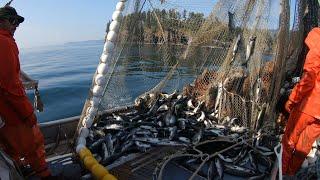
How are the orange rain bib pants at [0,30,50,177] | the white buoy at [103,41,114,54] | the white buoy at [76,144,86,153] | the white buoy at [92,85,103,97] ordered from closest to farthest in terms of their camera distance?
the orange rain bib pants at [0,30,50,177]
the white buoy at [76,144,86,153]
the white buoy at [103,41,114,54]
the white buoy at [92,85,103,97]

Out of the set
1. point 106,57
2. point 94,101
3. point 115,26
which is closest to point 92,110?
point 94,101

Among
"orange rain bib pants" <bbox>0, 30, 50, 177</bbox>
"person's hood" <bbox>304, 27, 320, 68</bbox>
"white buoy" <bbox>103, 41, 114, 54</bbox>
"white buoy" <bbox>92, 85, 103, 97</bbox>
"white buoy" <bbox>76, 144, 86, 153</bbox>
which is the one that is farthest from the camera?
"white buoy" <bbox>92, 85, 103, 97</bbox>

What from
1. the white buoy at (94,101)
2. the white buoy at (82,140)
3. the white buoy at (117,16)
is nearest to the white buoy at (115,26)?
the white buoy at (117,16)

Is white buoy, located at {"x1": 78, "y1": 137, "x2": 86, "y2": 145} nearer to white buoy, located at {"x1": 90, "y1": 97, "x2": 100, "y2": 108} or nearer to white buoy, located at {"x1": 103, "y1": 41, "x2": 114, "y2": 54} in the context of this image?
white buoy, located at {"x1": 90, "y1": 97, "x2": 100, "y2": 108}

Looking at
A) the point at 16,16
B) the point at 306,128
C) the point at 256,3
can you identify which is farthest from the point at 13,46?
the point at 256,3

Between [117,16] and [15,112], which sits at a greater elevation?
[117,16]

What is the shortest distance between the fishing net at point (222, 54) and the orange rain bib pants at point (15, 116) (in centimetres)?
157

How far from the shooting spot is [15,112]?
4.58 metres

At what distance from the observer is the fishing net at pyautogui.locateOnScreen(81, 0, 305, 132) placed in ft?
21.6

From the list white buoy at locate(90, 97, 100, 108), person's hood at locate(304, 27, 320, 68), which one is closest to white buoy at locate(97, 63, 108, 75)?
white buoy at locate(90, 97, 100, 108)

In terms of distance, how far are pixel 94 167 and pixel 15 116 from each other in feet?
3.72

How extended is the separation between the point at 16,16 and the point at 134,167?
2.53 m

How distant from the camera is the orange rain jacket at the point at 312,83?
4551 millimetres

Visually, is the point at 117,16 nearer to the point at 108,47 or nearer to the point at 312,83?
the point at 108,47
